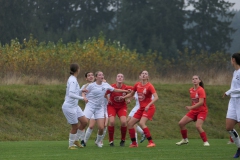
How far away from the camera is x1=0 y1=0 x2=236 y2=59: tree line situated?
76525mm

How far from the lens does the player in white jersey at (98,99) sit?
58.7 ft

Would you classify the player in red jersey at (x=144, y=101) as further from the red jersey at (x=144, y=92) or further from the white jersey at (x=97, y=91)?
the white jersey at (x=97, y=91)

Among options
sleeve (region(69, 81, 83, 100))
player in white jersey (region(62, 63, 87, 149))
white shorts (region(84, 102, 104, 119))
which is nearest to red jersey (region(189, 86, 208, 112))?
Result: white shorts (region(84, 102, 104, 119))

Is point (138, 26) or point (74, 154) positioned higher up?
point (138, 26)

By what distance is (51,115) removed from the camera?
2814 cm

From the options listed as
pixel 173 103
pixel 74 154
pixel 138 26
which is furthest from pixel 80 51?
pixel 138 26

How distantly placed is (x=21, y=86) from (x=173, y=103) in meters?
7.73

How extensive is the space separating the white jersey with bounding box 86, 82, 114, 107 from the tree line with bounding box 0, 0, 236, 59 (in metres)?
55.6

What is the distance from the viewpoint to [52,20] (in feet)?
278

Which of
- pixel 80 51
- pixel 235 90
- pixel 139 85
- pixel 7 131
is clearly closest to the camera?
pixel 235 90

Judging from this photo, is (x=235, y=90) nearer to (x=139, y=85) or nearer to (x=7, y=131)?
(x=139, y=85)

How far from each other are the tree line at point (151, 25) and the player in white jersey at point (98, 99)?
55.6 m

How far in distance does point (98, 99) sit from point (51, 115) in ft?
34.2

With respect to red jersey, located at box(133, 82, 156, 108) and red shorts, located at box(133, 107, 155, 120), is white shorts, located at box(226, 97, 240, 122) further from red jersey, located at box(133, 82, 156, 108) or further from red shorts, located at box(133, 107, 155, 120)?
red shorts, located at box(133, 107, 155, 120)
